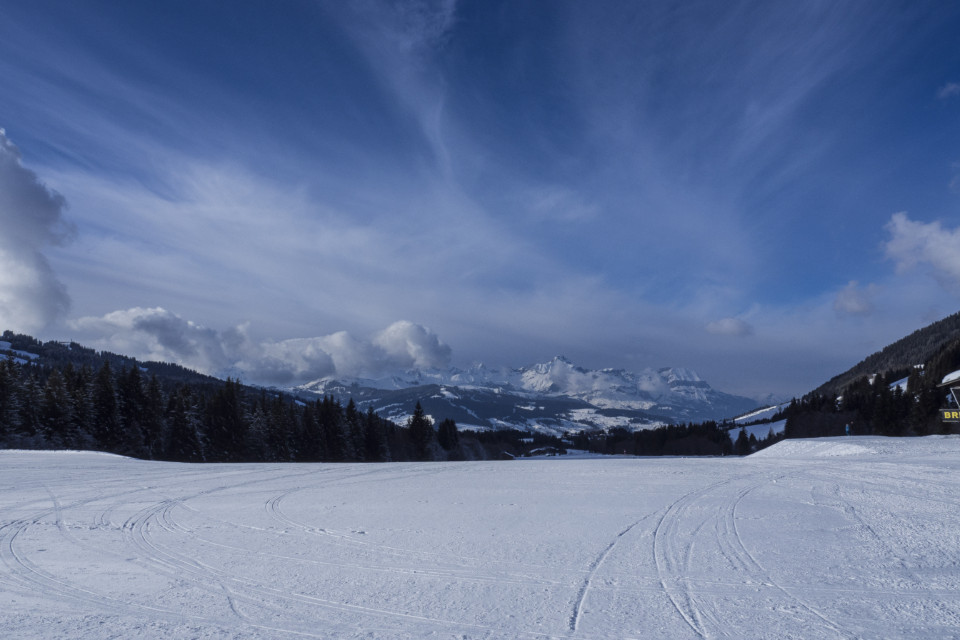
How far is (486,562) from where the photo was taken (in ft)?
28.3

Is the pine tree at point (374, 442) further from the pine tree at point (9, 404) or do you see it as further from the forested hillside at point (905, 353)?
the forested hillside at point (905, 353)

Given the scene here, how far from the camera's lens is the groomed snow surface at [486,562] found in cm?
599

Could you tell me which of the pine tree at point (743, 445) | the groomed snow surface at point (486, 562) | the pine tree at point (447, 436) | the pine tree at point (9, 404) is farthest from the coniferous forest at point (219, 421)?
the groomed snow surface at point (486, 562)

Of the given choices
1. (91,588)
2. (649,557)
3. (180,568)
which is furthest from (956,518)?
(91,588)

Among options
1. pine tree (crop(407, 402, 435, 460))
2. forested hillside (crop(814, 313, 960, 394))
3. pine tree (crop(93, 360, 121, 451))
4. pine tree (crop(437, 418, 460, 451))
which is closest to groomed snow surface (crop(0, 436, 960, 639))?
pine tree (crop(93, 360, 121, 451))

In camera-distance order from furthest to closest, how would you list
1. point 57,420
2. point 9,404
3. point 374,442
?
point 374,442
point 57,420
point 9,404

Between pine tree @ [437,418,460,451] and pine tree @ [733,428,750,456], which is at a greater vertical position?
pine tree @ [437,418,460,451]

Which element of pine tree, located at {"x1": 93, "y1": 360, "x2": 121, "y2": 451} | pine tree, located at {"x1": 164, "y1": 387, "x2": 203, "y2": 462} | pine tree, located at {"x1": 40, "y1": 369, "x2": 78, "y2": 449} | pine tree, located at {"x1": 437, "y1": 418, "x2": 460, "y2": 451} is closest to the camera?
pine tree, located at {"x1": 40, "y1": 369, "x2": 78, "y2": 449}

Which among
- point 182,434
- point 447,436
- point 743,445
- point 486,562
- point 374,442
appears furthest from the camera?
point 743,445

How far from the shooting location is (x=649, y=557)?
28.6 ft

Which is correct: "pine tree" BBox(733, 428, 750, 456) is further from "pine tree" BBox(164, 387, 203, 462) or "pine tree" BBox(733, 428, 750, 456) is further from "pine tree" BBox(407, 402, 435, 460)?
"pine tree" BBox(164, 387, 203, 462)

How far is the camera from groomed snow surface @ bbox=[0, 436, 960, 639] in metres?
5.99

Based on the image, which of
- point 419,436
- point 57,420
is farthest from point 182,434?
point 419,436

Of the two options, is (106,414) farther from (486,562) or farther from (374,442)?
(486,562)
